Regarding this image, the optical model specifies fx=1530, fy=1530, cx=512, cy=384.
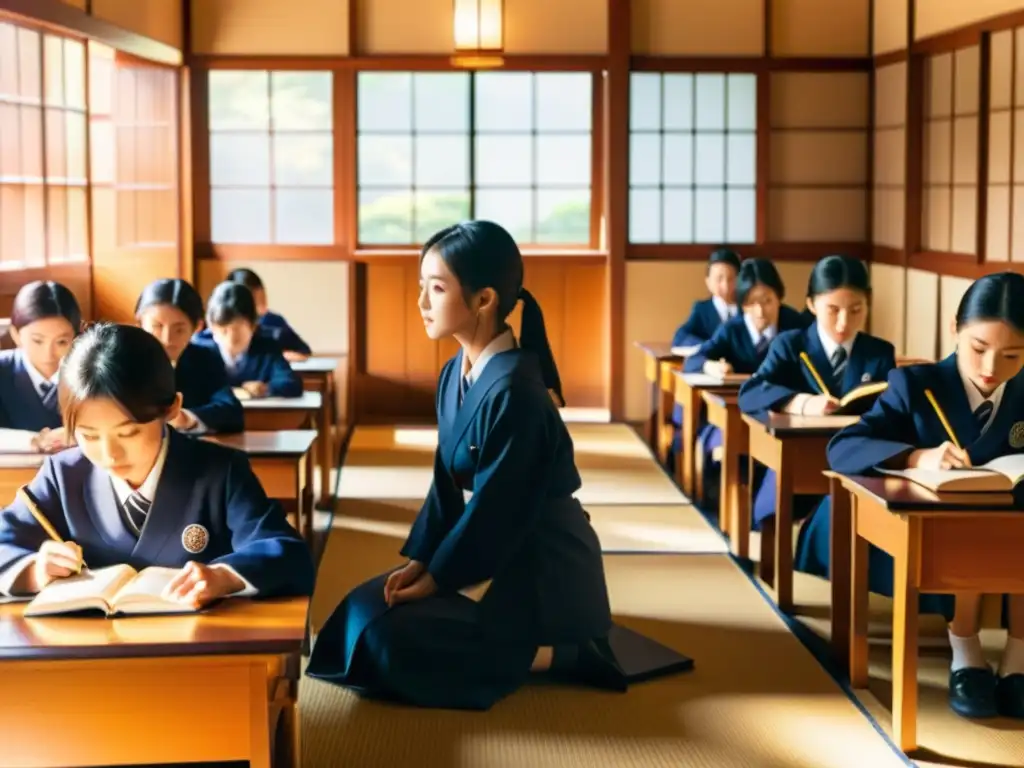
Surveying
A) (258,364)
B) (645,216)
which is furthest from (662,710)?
(645,216)

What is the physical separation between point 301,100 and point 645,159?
2.14 metres

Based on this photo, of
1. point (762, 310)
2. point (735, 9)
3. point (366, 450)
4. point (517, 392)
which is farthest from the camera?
point (735, 9)

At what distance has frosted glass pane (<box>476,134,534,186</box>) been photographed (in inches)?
374

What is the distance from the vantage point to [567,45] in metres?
9.21

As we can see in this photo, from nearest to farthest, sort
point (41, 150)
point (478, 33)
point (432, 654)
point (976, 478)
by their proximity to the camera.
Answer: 1. point (976, 478)
2. point (432, 654)
3. point (41, 150)
4. point (478, 33)

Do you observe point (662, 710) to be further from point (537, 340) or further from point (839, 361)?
point (839, 361)

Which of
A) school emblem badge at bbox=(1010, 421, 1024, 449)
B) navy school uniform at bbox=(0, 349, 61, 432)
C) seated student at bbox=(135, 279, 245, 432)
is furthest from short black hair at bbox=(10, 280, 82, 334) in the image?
school emblem badge at bbox=(1010, 421, 1024, 449)

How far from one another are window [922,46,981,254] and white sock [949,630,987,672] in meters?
3.93

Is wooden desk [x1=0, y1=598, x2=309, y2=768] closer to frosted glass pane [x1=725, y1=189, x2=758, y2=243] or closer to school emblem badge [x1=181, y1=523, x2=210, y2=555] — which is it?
school emblem badge [x1=181, y1=523, x2=210, y2=555]

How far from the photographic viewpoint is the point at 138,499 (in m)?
2.74

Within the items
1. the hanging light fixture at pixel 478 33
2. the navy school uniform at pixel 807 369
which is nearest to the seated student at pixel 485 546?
the navy school uniform at pixel 807 369

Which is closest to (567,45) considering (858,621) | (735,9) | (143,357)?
(735,9)

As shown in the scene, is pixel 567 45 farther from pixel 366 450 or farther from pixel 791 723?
pixel 791 723

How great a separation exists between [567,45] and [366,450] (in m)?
2.86
